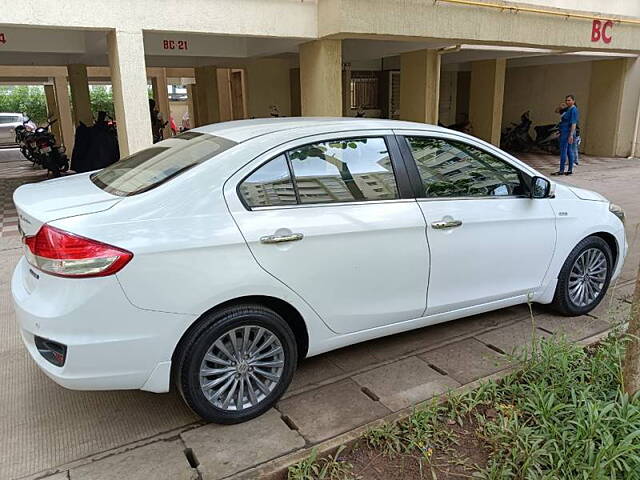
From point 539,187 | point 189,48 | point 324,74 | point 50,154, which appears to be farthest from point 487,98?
point 539,187

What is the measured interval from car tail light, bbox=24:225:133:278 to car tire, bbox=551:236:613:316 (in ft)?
10.6

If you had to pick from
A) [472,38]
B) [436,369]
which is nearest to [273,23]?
[472,38]

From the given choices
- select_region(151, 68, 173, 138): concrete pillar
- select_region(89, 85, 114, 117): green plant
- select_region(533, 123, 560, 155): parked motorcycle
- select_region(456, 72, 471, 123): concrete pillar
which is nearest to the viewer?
select_region(533, 123, 560, 155): parked motorcycle

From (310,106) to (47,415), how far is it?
21.3 ft

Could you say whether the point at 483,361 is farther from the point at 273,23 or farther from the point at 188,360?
the point at 273,23

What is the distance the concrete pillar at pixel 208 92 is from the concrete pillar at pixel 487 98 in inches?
282

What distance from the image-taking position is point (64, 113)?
16984 millimetres

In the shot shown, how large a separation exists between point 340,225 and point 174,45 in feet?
27.1

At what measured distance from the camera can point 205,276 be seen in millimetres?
2656

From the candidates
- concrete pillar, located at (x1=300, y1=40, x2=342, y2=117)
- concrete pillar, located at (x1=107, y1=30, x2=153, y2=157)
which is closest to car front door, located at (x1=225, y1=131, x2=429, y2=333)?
concrete pillar, located at (x1=107, y1=30, x2=153, y2=157)

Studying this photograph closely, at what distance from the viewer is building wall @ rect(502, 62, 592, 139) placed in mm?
15469

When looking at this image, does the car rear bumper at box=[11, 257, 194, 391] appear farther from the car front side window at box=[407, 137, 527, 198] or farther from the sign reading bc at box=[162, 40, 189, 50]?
the sign reading bc at box=[162, 40, 189, 50]

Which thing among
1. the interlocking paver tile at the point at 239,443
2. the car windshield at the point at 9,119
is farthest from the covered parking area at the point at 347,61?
the car windshield at the point at 9,119

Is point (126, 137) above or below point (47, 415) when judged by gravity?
above
